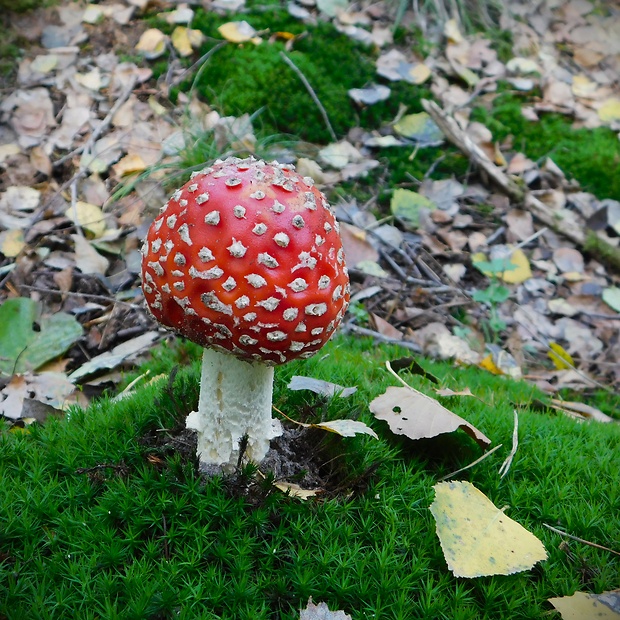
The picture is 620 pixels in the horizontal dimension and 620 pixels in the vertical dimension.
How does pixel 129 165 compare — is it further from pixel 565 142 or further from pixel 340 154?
pixel 565 142

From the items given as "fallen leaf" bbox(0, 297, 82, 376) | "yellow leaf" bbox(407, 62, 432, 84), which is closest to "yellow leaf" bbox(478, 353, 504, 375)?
"fallen leaf" bbox(0, 297, 82, 376)

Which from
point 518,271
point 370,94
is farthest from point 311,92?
point 518,271

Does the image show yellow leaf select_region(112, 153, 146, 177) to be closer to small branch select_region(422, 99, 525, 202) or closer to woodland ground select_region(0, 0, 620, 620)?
woodland ground select_region(0, 0, 620, 620)

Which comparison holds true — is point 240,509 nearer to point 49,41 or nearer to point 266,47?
point 266,47

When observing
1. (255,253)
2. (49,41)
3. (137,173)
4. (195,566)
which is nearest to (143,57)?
(49,41)

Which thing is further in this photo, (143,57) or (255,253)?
(143,57)
